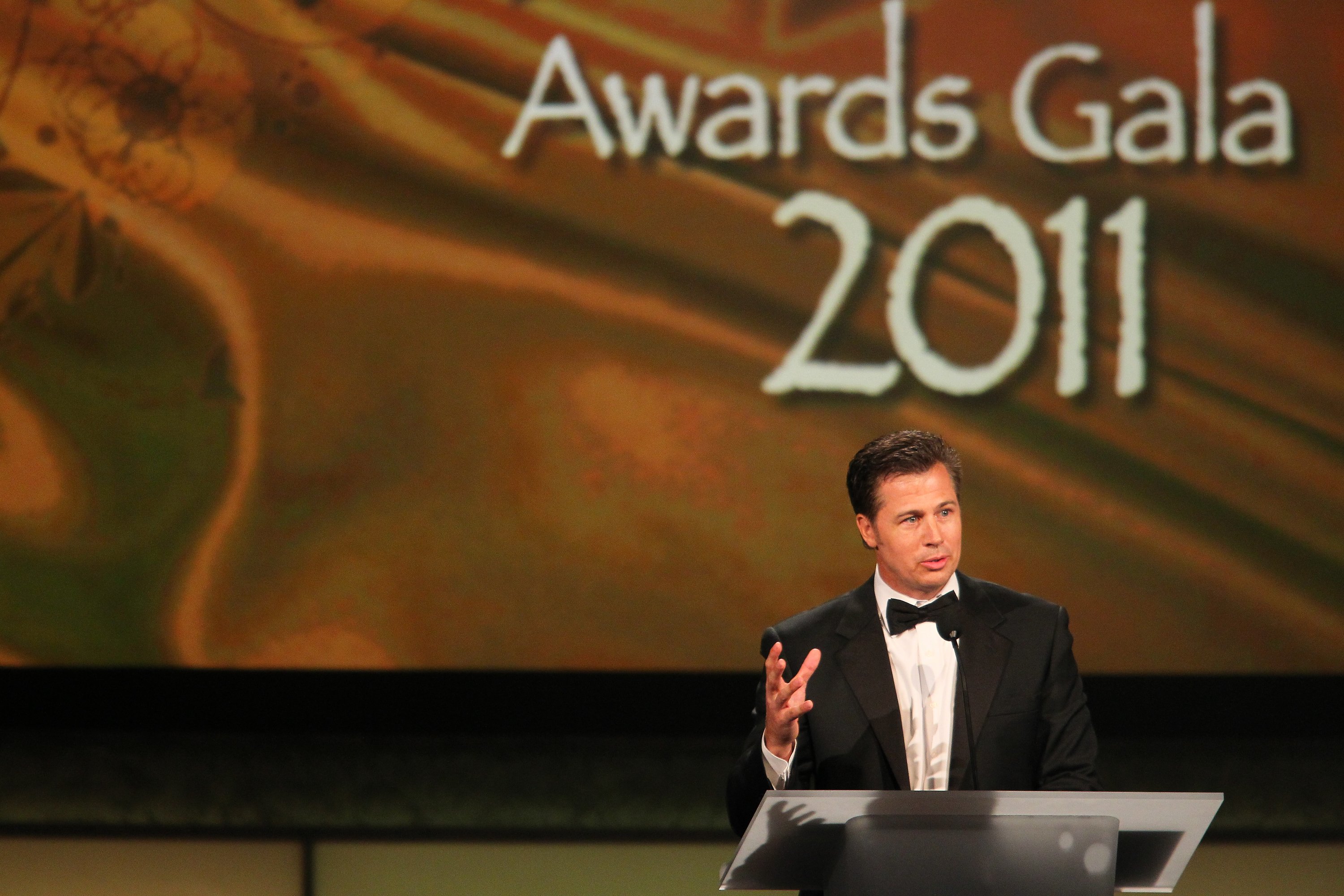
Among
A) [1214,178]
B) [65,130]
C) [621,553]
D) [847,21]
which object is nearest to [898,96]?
[847,21]

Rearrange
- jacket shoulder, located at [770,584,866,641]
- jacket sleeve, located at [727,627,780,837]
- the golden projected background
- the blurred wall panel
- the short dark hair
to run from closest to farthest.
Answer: jacket sleeve, located at [727,627,780,837] → the short dark hair → jacket shoulder, located at [770,584,866,641] → the golden projected background → the blurred wall panel

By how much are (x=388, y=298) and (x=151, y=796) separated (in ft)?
4.54

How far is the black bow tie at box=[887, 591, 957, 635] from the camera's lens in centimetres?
234

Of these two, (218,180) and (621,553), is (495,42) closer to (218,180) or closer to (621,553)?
→ (218,180)

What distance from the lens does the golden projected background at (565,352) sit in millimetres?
3803

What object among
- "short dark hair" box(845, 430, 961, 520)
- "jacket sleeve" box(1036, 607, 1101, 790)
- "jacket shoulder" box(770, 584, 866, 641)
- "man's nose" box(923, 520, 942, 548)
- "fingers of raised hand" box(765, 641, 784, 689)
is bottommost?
"jacket sleeve" box(1036, 607, 1101, 790)

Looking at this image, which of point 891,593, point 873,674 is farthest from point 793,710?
point 891,593

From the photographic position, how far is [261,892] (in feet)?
13.1

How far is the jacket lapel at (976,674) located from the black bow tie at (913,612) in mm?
39

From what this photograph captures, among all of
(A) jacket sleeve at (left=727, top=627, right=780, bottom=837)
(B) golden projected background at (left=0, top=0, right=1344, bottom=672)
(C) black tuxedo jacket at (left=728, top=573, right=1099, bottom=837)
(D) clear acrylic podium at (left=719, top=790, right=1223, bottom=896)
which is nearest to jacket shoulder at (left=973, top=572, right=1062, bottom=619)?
(C) black tuxedo jacket at (left=728, top=573, right=1099, bottom=837)

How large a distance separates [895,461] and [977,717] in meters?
0.38

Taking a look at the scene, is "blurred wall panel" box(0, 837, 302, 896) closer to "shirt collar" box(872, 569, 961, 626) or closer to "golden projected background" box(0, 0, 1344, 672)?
"golden projected background" box(0, 0, 1344, 672)

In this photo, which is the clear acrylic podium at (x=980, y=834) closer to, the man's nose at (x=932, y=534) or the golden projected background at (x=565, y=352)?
the man's nose at (x=932, y=534)

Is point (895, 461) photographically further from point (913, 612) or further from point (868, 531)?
point (913, 612)
